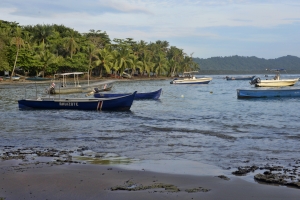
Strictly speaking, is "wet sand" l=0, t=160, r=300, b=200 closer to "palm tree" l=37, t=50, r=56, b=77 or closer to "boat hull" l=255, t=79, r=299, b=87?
"boat hull" l=255, t=79, r=299, b=87

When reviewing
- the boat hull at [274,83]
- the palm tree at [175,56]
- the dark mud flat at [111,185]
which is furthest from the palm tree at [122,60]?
the dark mud flat at [111,185]

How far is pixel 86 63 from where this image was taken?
284 ft

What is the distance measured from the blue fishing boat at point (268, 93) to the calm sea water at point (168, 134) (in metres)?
12.0

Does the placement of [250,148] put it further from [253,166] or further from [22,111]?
[22,111]

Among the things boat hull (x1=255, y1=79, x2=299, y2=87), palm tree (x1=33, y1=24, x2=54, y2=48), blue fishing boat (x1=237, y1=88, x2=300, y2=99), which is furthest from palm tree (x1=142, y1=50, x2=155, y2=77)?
blue fishing boat (x1=237, y1=88, x2=300, y2=99)

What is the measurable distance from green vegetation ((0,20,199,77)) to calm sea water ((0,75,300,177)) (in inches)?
1961

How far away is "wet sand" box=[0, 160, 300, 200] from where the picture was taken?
23.9 feet

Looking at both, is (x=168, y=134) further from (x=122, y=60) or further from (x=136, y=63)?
(x=136, y=63)

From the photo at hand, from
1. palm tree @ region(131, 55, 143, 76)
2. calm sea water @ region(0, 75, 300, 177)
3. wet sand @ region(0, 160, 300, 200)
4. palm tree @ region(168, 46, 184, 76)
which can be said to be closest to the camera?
wet sand @ region(0, 160, 300, 200)

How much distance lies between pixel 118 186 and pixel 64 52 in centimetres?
8357

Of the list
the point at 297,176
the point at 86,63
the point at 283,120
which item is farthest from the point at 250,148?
the point at 86,63

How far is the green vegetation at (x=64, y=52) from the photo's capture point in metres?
72.4

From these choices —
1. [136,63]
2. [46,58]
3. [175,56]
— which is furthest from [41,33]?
[175,56]

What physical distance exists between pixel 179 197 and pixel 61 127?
1235 cm
